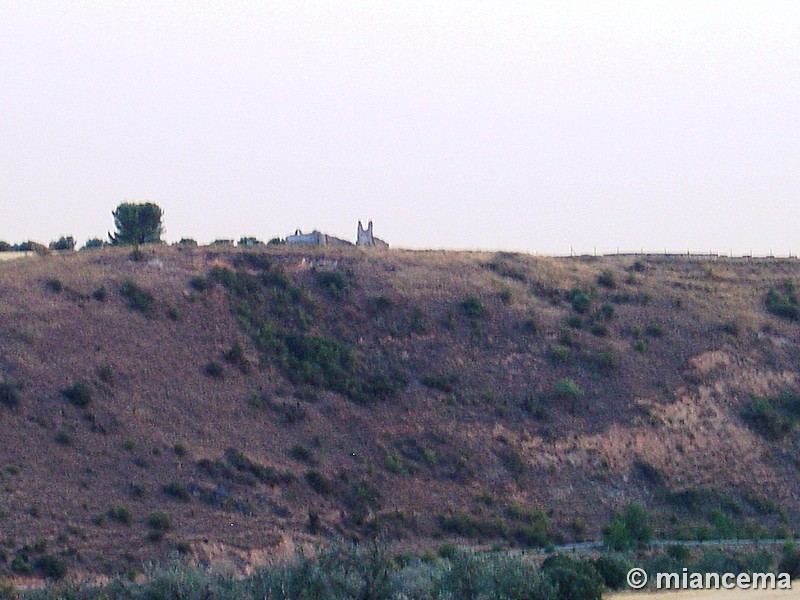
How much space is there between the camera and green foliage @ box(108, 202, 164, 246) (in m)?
68.8

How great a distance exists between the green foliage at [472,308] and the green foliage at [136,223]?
2166 cm

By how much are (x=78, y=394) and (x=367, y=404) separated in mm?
10808

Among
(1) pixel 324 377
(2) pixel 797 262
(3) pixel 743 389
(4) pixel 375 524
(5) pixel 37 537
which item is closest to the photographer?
(5) pixel 37 537

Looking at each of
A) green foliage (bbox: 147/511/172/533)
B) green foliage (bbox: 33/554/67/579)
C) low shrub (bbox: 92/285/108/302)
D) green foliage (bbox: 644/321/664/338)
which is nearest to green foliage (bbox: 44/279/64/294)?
→ low shrub (bbox: 92/285/108/302)

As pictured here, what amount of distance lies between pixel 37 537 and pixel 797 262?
51.4m

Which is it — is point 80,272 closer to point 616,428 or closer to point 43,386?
point 43,386

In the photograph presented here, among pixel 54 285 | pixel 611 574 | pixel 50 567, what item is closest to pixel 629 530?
pixel 611 574

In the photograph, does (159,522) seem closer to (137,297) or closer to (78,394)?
(78,394)

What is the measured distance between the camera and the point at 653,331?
181ft

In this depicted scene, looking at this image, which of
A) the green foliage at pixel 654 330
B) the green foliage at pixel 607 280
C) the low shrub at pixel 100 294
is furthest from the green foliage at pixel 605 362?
the low shrub at pixel 100 294

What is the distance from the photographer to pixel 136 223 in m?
68.9

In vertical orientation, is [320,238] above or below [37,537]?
above

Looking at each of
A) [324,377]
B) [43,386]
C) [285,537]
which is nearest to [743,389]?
[324,377]

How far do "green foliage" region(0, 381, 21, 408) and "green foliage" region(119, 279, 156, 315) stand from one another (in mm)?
8297
